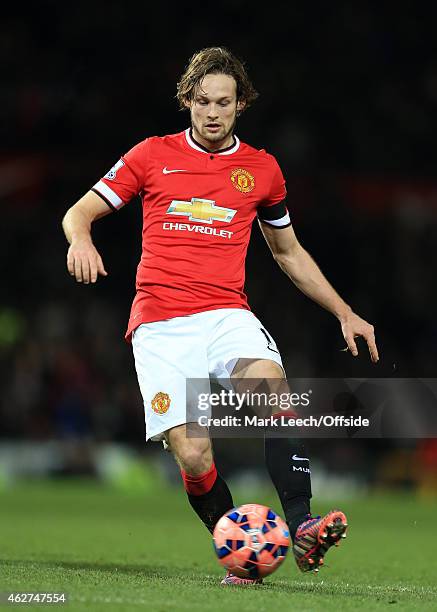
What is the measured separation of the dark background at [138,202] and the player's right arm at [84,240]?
11007 millimetres

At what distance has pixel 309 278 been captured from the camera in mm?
6086

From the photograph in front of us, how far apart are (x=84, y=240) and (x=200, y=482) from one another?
1294 mm

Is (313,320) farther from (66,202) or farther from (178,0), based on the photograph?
(178,0)

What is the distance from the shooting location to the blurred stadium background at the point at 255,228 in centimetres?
1667

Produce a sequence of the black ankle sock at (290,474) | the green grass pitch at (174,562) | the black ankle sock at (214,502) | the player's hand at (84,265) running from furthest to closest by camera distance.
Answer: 1. the black ankle sock at (214,502)
2. the black ankle sock at (290,474)
3. the player's hand at (84,265)
4. the green grass pitch at (174,562)

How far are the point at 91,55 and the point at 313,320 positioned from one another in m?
5.53

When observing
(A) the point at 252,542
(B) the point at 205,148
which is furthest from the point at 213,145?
(A) the point at 252,542

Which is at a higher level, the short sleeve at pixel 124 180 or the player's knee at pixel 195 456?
the short sleeve at pixel 124 180

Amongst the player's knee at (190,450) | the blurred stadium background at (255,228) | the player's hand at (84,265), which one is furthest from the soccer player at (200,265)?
the blurred stadium background at (255,228)

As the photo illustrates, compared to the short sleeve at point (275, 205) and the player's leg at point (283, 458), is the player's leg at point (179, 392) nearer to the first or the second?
the player's leg at point (283, 458)

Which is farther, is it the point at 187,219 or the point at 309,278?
the point at 309,278

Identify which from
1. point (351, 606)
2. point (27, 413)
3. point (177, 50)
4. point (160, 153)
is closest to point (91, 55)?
point (177, 50)

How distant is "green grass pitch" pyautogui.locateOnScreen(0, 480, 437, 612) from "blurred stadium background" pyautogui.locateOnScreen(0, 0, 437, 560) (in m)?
3.00

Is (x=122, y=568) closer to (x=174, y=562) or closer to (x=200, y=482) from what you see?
(x=174, y=562)
